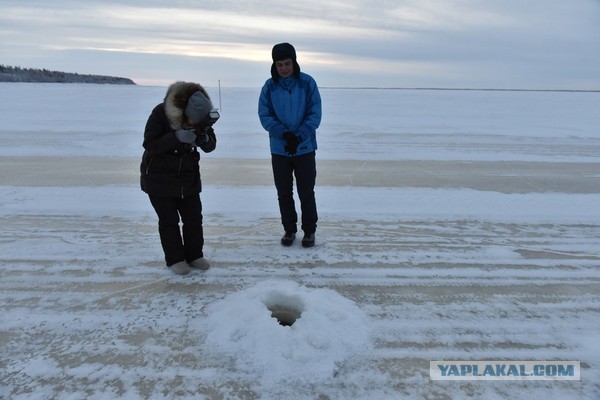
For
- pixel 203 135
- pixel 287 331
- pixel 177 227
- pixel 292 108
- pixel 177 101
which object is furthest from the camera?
pixel 292 108

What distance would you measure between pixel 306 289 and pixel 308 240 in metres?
1.02

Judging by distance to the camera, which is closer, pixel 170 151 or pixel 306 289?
pixel 306 289

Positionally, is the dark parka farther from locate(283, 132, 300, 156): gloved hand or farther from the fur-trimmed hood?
locate(283, 132, 300, 156): gloved hand

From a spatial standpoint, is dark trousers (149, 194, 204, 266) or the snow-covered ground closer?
the snow-covered ground

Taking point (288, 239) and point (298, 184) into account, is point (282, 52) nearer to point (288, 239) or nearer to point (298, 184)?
point (298, 184)

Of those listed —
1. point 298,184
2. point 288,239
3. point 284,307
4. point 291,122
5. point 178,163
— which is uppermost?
point 291,122

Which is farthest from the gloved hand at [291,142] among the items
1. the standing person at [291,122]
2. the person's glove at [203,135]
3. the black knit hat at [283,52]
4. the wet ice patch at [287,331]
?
the wet ice patch at [287,331]

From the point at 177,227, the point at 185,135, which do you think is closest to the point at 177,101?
the point at 185,135

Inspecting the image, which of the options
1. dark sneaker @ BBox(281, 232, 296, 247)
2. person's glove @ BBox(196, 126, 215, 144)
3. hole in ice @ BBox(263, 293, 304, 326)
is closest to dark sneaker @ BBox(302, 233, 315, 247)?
dark sneaker @ BBox(281, 232, 296, 247)

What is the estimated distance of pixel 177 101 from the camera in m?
3.26

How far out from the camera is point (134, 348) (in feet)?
8.86

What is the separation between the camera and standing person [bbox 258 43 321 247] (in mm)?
3953

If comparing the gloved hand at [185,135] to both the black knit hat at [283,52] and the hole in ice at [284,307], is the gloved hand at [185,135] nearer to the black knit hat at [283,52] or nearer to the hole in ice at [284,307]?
the black knit hat at [283,52]

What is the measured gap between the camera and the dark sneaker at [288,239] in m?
4.32
